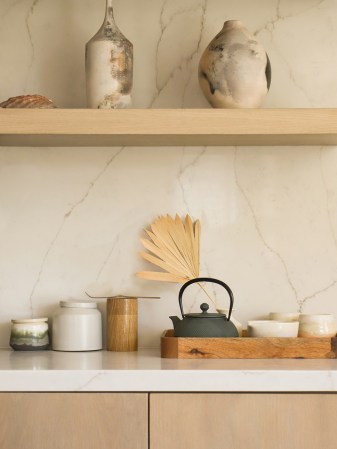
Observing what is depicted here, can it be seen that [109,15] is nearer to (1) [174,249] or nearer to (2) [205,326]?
(1) [174,249]

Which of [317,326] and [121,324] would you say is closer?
[317,326]

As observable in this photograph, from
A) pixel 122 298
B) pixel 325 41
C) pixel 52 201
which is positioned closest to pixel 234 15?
pixel 325 41

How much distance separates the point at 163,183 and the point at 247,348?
2.02ft

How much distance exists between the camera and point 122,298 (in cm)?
209

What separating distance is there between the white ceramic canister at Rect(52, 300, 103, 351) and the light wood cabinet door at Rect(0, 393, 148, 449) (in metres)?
0.41

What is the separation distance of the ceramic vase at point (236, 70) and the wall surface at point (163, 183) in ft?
0.69

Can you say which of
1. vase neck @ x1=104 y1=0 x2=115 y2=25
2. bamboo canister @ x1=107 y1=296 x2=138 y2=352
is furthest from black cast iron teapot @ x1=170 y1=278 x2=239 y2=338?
vase neck @ x1=104 y1=0 x2=115 y2=25

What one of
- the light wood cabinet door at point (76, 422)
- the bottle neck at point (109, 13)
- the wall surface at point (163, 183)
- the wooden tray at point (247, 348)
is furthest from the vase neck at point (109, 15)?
the light wood cabinet door at point (76, 422)

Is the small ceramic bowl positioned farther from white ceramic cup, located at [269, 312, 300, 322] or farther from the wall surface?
the wall surface

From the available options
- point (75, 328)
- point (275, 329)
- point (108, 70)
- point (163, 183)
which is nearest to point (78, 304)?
point (75, 328)

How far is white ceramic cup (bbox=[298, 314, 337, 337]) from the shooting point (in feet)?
6.47

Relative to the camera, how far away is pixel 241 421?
5.39 feet

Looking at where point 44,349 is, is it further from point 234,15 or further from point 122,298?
point 234,15

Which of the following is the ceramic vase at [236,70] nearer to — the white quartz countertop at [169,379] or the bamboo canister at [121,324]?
the bamboo canister at [121,324]
